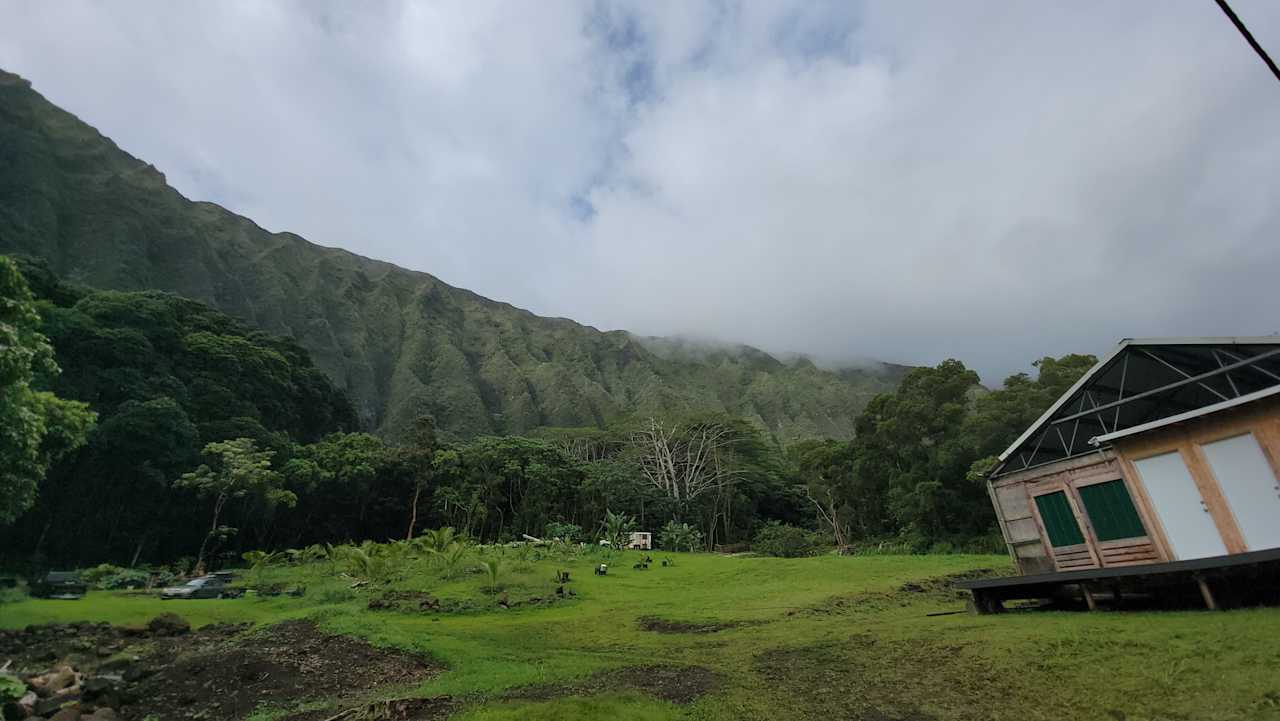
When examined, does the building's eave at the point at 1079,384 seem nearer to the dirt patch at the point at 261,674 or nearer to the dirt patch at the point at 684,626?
the dirt patch at the point at 684,626

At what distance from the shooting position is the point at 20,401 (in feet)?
44.7

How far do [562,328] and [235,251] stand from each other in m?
82.7

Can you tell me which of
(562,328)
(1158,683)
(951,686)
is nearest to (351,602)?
(951,686)

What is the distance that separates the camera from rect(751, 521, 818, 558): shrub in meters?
40.8

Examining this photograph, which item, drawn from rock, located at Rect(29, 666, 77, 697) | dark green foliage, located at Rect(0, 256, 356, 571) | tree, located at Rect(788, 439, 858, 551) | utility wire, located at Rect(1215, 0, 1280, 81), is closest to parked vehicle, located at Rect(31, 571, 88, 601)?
dark green foliage, located at Rect(0, 256, 356, 571)

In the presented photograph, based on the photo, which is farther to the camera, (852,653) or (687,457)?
(687,457)

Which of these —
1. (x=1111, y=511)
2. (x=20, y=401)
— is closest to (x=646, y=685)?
(x=1111, y=511)

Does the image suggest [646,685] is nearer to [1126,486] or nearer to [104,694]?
[104,694]

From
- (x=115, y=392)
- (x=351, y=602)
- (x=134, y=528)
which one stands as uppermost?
(x=115, y=392)

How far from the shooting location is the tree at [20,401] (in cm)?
1252

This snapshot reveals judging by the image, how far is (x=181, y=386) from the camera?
42781 mm

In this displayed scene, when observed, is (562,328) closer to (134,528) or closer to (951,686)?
(134,528)

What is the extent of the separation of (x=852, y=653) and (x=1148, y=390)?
32.5 ft

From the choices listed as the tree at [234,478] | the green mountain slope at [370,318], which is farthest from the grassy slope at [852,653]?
the green mountain slope at [370,318]
